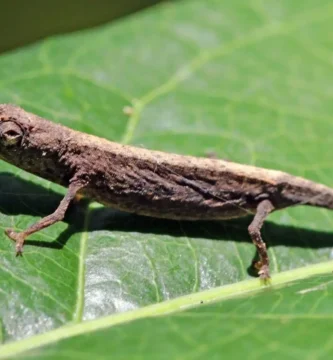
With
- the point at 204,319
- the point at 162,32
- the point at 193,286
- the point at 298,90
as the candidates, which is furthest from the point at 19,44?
the point at 204,319

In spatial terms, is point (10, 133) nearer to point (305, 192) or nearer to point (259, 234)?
point (259, 234)

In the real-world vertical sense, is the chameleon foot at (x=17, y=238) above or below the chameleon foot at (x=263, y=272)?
below

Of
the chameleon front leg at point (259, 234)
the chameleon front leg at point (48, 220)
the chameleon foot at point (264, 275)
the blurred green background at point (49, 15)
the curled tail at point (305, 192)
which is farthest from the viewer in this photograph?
the blurred green background at point (49, 15)

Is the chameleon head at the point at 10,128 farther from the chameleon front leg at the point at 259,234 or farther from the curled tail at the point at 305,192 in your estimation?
the curled tail at the point at 305,192

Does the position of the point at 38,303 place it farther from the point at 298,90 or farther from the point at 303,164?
the point at 298,90

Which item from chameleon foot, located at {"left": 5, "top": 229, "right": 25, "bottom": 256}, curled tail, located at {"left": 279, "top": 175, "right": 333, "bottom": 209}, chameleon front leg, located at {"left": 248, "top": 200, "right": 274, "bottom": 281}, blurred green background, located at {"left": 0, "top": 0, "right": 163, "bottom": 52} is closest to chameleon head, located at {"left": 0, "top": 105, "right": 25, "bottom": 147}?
chameleon foot, located at {"left": 5, "top": 229, "right": 25, "bottom": 256}

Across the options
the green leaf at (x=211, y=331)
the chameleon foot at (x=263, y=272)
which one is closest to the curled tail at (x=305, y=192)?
the chameleon foot at (x=263, y=272)

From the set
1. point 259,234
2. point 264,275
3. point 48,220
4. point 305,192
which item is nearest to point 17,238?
point 48,220
